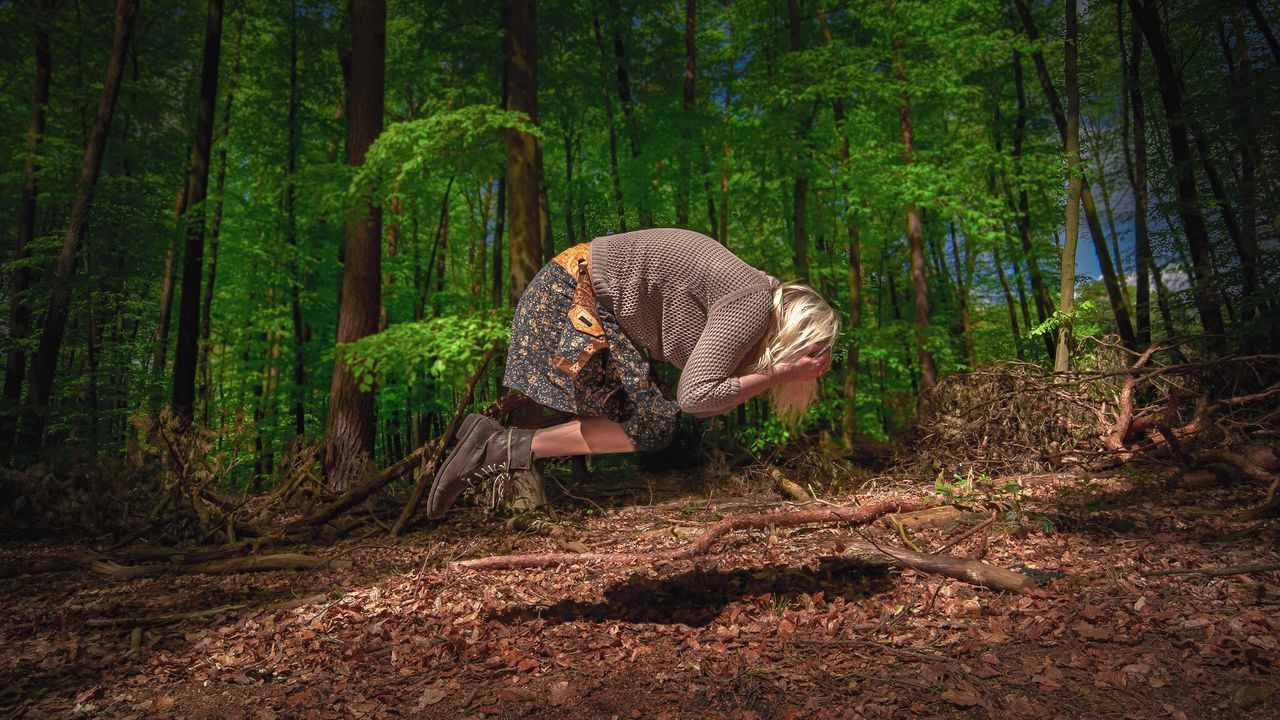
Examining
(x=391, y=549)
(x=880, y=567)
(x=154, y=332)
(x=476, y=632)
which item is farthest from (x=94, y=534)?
(x=154, y=332)

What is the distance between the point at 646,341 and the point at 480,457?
A: 950mm

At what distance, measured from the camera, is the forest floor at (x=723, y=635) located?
2.00 meters

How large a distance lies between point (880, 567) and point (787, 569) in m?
0.44

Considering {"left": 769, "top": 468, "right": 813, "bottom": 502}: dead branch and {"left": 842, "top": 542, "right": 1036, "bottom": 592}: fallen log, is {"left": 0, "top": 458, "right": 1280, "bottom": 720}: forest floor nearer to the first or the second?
{"left": 842, "top": 542, "right": 1036, "bottom": 592}: fallen log

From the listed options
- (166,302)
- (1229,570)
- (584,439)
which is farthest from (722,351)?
(166,302)

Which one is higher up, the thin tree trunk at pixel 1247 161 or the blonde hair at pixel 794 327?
the thin tree trunk at pixel 1247 161

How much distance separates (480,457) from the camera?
3.10m

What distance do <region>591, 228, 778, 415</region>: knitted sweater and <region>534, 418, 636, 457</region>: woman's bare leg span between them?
39 centimetres

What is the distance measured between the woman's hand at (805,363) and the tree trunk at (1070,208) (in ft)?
16.2

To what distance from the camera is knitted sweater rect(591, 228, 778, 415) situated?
8.13 ft

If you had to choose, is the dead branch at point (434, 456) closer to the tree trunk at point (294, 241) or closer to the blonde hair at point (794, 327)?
the blonde hair at point (794, 327)

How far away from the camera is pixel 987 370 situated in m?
6.25

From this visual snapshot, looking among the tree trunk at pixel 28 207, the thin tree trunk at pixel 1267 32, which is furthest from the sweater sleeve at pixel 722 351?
the tree trunk at pixel 28 207

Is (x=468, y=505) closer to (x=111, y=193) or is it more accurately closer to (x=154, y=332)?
(x=111, y=193)
